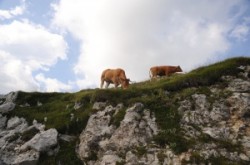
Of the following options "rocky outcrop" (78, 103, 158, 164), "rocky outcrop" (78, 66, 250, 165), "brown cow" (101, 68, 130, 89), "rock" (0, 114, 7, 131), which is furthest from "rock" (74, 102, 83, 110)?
"brown cow" (101, 68, 130, 89)

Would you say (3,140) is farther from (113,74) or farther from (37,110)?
(113,74)

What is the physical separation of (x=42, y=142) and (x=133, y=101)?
6.04 metres

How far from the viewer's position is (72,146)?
71.7ft

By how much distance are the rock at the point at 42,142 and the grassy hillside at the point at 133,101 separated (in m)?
0.54

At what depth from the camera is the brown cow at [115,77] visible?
30.2 meters

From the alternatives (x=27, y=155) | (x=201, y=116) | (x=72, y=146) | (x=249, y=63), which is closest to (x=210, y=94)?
(x=201, y=116)

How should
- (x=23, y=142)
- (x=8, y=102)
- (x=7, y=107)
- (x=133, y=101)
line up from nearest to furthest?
(x=23, y=142) < (x=133, y=101) < (x=7, y=107) < (x=8, y=102)

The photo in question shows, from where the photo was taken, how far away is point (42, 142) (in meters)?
21.5

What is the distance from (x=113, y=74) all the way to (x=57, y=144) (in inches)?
476

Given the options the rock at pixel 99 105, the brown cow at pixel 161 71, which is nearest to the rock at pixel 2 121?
the rock at pixel 99 105

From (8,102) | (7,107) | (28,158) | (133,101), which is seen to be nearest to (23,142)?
(28,158)

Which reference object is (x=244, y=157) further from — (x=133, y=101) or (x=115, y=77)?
(x=115, y=77)

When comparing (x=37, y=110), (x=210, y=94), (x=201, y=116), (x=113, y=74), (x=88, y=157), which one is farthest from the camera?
(x=113, y=74)

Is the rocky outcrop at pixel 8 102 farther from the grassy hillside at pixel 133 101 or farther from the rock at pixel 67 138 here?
the rock at pixel 67 138
